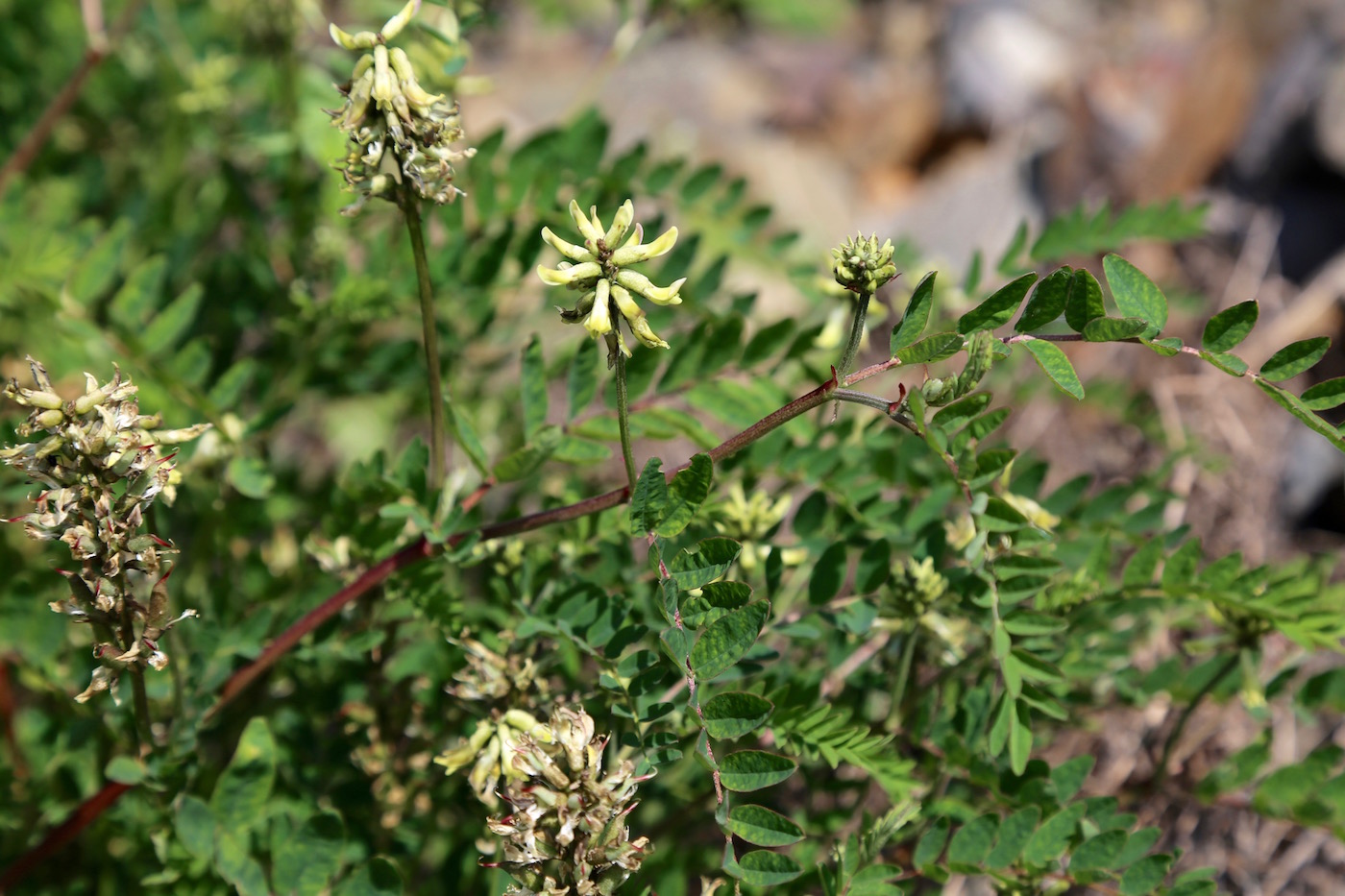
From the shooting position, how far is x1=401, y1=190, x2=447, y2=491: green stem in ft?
4.77

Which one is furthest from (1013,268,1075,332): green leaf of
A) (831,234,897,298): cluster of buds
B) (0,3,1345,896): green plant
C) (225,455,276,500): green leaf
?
(225,455,276,500): green leaf

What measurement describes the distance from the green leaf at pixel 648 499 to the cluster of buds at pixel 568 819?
0.25 metres

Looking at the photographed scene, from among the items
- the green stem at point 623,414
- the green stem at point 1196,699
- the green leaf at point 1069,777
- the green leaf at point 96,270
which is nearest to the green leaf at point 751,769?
the green stem at point 623,414

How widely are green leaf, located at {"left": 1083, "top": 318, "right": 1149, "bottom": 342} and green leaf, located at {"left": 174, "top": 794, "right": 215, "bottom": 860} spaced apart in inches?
56.5

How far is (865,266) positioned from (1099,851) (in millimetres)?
1027

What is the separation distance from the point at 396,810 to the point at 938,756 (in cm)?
96

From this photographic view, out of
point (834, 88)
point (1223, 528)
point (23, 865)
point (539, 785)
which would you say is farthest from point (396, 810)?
point (834, 88)

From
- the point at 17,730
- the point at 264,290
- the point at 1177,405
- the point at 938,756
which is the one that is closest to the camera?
the point at 938,756

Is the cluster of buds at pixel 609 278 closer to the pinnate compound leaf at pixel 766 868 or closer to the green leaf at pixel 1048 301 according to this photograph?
the green leaf at pixel 1048 301

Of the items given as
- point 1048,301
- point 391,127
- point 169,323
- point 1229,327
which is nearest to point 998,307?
point 1048,301

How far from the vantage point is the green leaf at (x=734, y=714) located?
140 centimetres

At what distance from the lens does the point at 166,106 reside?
3174mm

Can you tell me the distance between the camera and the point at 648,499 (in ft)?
4.63

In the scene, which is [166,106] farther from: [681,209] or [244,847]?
[244,847]
